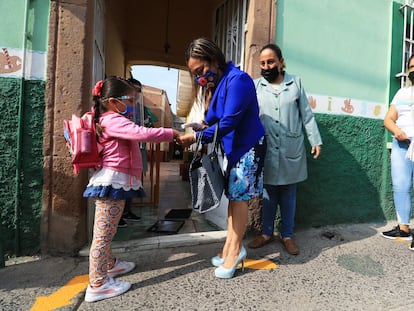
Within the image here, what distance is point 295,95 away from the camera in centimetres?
236

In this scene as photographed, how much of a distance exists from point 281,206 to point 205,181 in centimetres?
107

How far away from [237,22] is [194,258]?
2.68 meters

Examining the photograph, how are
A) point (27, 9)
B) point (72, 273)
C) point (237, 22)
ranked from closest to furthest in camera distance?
point (72, 273) → point (27, 9) → point (237, 22)

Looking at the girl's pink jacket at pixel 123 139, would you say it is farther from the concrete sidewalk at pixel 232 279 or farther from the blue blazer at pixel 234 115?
the concrete sidewalk at pixel 232 279

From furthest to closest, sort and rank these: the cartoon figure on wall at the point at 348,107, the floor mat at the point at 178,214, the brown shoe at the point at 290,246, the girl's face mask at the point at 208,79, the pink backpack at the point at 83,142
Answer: the floor mat at the point at 178,214
the cartoon figure on wall at the point at 348,107
the brown shoe at the point at 290,246
the girl's face mask at the point at 208,79
the pink backpack at the point at 83,142

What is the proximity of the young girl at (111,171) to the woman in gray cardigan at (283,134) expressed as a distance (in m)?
1.05

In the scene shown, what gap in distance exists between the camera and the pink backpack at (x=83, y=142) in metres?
1.56

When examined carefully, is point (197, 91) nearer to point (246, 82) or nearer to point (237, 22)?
point (246, 82)

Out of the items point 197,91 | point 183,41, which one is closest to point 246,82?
point 197,91

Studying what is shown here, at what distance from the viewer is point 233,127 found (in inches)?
68.1

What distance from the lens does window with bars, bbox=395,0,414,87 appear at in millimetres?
3293

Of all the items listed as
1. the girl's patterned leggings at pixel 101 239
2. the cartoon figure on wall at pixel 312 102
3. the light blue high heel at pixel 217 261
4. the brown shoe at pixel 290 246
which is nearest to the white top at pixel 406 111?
the cartoon figure on wall at pixel 312 102

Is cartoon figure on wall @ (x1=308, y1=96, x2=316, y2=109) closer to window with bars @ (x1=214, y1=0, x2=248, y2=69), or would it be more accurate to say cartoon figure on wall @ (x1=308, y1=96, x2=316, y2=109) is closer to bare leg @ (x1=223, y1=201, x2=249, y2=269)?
window with bars @ (x1=214, y1=0, x2=248, y2=69)

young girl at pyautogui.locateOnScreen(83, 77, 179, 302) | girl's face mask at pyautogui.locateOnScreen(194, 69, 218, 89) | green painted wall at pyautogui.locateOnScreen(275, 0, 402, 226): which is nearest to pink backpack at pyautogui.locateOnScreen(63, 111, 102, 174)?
young girl at pyautogui.locateOnScreen(83, 77, 179, 302)
